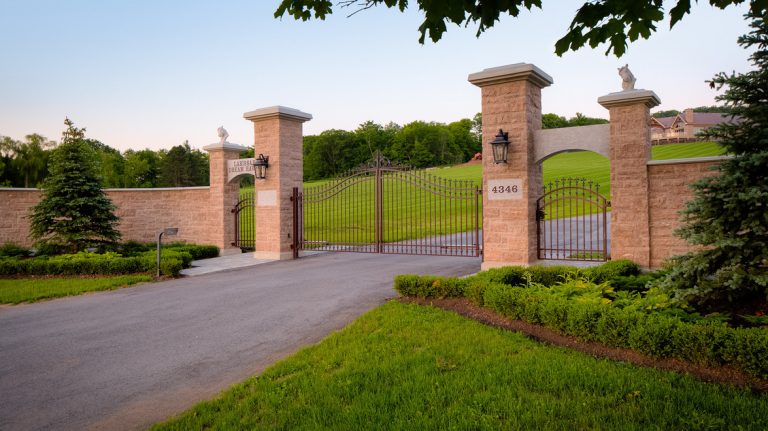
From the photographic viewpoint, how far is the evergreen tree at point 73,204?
13.4m

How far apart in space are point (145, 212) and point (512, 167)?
41.2 ft

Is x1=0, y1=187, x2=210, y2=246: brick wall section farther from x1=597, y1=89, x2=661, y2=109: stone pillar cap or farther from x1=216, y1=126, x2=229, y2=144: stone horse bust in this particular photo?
x1=597, y1=89, x2=661, y2=109: stone pillar cap

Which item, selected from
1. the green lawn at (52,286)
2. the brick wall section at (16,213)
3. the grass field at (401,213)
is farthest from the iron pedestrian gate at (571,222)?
the brick wall section at (16,213)

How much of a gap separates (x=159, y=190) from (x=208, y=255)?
137 inches

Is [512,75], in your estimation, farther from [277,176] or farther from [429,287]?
[277,176]

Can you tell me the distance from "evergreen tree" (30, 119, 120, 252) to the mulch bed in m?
10.9

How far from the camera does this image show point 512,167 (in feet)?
33.1

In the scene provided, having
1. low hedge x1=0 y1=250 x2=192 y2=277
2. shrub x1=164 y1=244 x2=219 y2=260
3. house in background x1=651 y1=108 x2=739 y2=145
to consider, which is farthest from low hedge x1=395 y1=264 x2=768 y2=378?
house in background x1=651 y1=108 x2=739 y2=145

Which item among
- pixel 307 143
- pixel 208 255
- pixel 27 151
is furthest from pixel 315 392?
pixel 307 143

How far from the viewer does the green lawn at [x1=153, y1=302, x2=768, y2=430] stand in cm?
350

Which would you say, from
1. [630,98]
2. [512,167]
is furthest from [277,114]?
[630,98]

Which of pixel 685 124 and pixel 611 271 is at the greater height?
pixel 685 124

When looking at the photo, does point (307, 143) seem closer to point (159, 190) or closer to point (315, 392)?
point (159, 190)

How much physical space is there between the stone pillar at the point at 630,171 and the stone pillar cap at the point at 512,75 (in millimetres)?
1389
